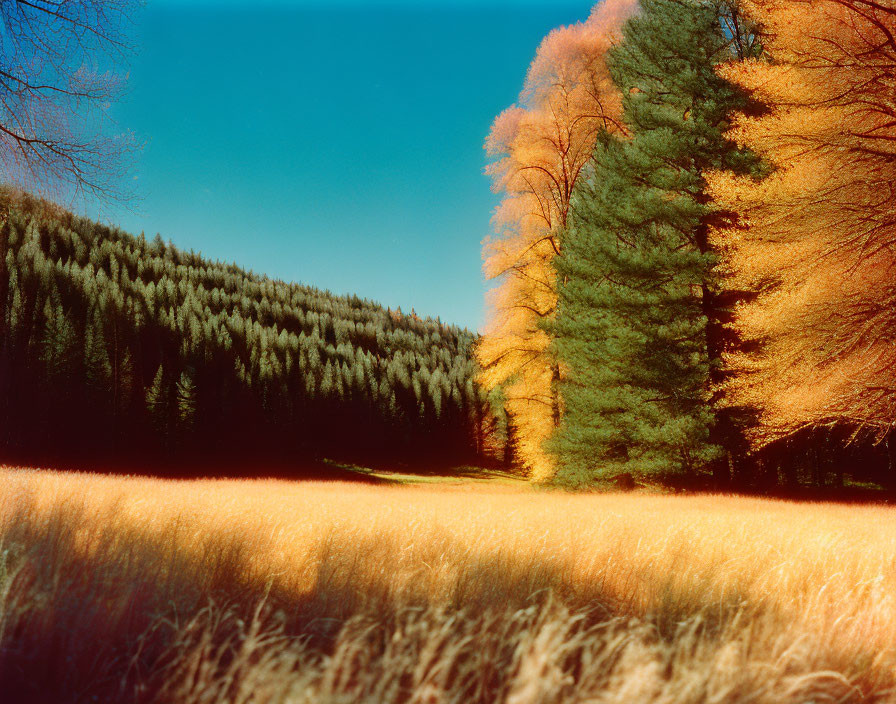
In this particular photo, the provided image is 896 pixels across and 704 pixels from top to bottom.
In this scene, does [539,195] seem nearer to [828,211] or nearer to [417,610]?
[828,211]

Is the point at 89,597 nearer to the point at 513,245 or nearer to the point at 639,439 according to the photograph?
the point at 639,439

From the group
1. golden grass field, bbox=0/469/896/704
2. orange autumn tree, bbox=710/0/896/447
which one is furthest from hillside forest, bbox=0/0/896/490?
golden grass field, bbox=0/469/896/704

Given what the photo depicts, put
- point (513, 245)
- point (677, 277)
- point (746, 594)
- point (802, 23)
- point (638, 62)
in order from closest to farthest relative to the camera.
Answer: point (746, 594), point (802, 23), point (677, 277), point (638, 62), point (513, 245)

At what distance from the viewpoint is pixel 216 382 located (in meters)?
47.8

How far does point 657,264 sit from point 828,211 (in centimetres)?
385

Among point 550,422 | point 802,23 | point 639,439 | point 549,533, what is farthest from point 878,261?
point 550,422

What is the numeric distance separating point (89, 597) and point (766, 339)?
1184 cm

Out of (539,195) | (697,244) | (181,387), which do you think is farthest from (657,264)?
(181,387)

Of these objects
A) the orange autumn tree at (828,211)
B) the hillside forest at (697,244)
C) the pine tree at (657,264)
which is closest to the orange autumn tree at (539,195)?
the hillside forest at (697,244)

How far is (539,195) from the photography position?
1566 cm

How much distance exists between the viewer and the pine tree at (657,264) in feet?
37.9

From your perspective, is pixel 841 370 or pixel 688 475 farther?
pixel 688 475

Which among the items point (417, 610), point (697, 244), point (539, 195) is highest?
point (539, 195)

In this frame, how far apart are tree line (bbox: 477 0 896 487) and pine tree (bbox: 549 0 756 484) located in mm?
51
